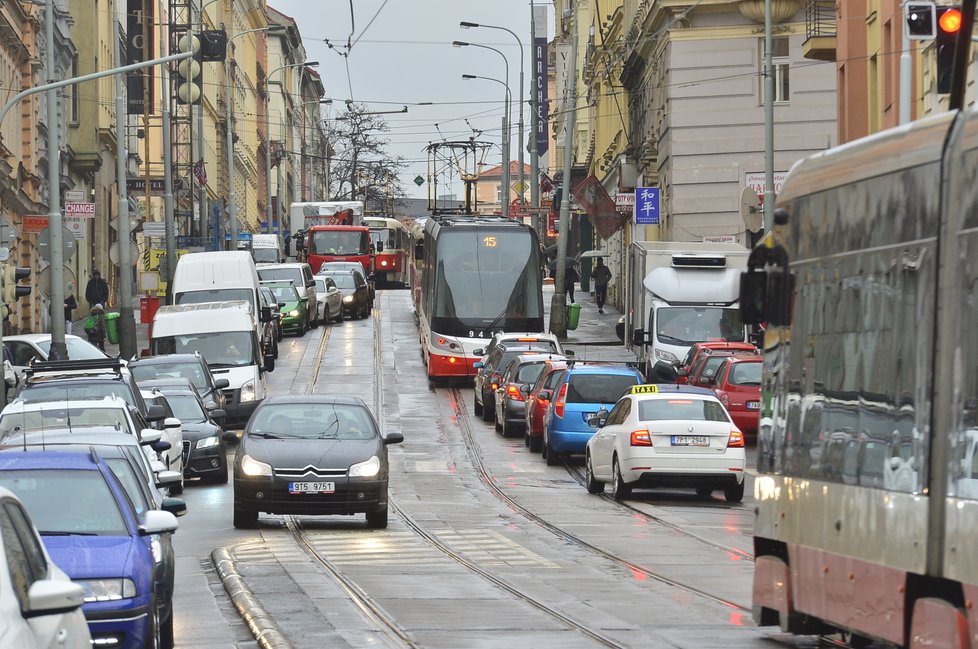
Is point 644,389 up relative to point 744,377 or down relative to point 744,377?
up

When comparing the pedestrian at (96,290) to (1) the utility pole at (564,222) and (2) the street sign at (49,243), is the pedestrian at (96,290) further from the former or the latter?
(2) the street sign at (49,243)

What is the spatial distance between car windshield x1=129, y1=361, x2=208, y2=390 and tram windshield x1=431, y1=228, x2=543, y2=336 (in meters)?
12.9

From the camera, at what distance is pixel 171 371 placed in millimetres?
33312

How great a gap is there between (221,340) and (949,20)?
75.8 feet

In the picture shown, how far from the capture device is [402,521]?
22.8 m

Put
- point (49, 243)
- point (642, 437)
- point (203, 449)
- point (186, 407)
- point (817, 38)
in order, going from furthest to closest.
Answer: point (817, 38)
point (49, 243)
point (186, 407)
point (203, 449)
point (642, 437)

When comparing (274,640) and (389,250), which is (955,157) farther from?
(389,250)

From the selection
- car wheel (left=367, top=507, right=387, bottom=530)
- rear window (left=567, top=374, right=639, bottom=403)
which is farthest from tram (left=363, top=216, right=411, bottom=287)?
car wheel (left=367, top=507, right=387, bottom=530)

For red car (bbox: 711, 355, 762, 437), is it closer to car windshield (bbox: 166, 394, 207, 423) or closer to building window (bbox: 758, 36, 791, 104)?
car windshield (bbox: 166, 394, 207, 423)

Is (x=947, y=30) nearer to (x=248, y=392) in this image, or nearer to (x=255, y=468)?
(x=255, y=468)

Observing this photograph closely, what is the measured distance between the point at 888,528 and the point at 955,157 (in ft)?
6.30

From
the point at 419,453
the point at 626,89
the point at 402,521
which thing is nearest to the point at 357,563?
the point at 402,521

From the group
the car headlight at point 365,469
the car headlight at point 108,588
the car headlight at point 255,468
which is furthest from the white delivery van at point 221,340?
the car headlight at point 108,588

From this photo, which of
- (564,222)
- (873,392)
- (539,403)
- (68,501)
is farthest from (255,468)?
(564,222)
